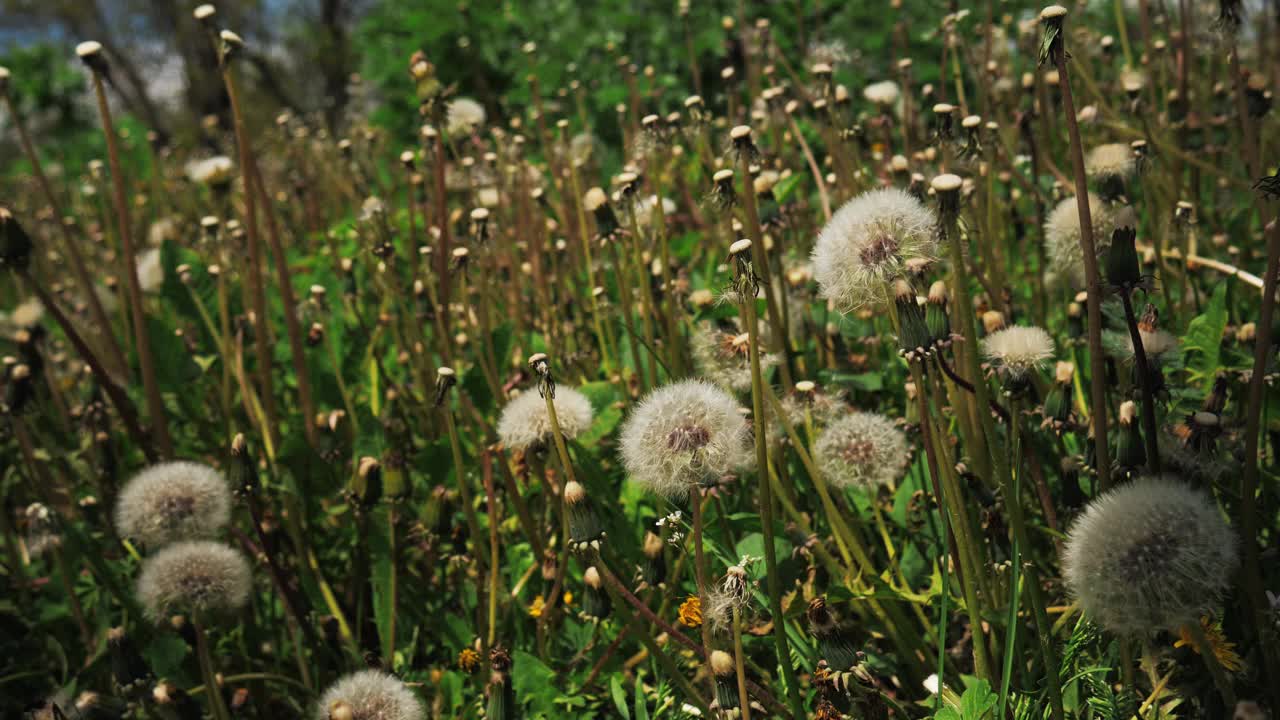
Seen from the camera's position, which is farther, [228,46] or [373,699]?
[228,46]

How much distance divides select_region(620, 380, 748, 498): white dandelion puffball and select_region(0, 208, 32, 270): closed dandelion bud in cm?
129

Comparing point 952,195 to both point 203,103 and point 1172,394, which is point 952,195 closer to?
point 1172,394

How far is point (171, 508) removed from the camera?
1.76m

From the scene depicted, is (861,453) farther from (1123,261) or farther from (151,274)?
(151,274)

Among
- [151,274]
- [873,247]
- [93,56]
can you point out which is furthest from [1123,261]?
[151,274]

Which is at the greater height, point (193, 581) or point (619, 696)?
point (193, 581)

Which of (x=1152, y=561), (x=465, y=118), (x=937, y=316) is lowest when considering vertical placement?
(x=1152, y=561)

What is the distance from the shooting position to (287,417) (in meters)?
2.80

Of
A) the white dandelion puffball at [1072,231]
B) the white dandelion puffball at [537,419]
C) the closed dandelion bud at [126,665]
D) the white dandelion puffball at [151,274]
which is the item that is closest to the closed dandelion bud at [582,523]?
the white dandelion puffball at [537,419]

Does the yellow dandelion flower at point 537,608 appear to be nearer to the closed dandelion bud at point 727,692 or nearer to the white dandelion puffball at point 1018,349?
the closed dandelion bud at point 727,692

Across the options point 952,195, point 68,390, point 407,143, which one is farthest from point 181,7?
point 952,195

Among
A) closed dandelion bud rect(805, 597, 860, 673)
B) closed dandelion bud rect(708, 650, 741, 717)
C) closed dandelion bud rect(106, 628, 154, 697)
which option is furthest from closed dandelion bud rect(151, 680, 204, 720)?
closed dandelion bud rect(805, 597, 860, 673)

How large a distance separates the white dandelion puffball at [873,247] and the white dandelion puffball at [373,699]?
0.88m

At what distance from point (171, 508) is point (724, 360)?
107 cm
